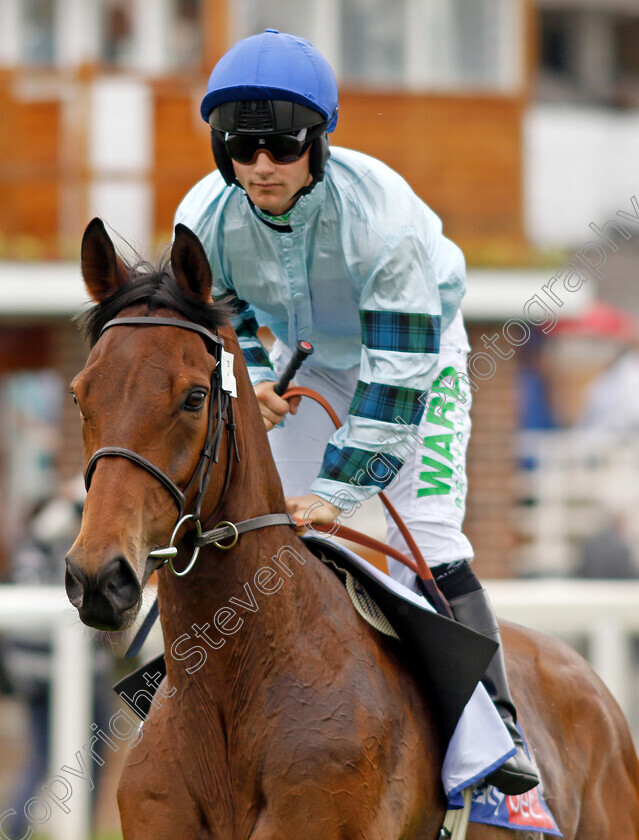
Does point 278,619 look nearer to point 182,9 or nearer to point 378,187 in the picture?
point 378,187

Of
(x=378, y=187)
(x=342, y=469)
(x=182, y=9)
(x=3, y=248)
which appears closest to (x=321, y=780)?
(x=342, y=469)

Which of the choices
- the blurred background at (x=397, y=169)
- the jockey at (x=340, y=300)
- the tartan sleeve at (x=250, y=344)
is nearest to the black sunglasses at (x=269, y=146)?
the jockey at (x=340, y=300)

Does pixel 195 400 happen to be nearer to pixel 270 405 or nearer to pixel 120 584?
pixel 120 584

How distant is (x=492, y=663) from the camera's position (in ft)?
12.5

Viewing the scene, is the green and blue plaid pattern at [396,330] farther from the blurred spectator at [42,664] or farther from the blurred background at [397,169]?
the blurred background at [397,169]

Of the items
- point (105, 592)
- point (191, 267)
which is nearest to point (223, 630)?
point (105, 592)

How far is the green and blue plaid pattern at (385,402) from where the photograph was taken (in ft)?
11.8

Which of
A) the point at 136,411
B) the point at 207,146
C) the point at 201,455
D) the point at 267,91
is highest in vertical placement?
the point at 207,146

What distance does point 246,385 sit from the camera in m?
3.34

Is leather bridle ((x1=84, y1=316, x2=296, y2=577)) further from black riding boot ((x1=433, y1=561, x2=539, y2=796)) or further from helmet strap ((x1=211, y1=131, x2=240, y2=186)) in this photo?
black riding boot ((x1=433, y1=561, x2=539, y2=796))

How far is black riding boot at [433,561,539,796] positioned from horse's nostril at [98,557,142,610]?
1.34 meters

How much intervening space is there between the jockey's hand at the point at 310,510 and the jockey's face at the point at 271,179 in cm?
81

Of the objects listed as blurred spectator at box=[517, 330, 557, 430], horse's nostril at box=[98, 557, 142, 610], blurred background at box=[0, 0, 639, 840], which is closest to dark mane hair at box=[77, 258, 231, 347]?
horse's nostril at box=[98, 557, 142, 610]

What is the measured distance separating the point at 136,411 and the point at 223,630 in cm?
64
